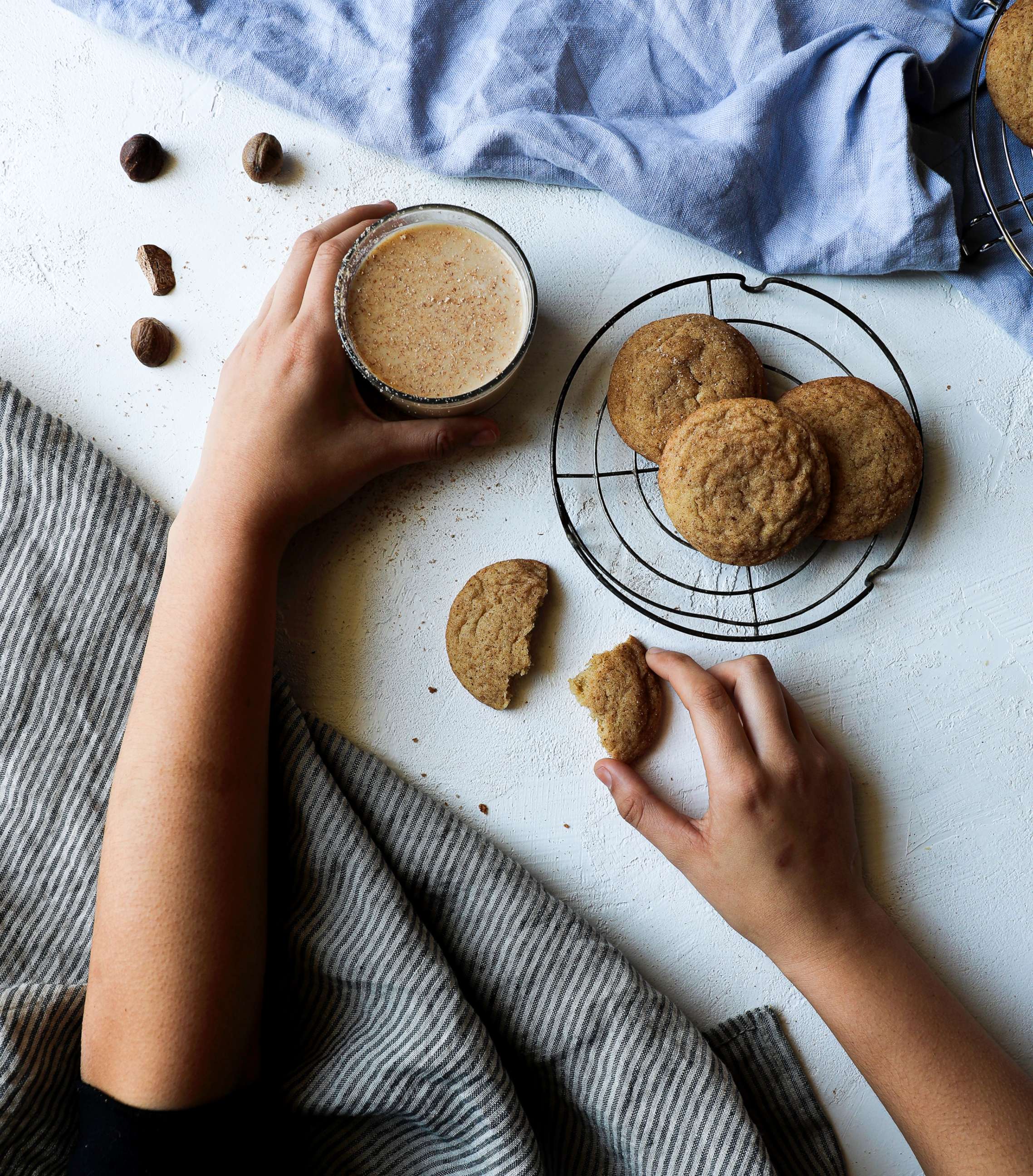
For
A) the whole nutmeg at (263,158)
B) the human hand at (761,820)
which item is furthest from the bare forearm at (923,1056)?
the whole nutmeg at (263,158)

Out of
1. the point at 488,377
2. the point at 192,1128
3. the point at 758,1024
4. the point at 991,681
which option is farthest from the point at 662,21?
the point at 192,1128

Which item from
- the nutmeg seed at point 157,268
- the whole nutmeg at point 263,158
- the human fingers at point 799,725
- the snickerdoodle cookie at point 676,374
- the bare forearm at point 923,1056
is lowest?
the bare forearm at point 923,1056

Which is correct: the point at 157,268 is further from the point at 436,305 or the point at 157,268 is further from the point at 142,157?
the point at 436,305

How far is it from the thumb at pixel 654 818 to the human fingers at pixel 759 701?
14 cm

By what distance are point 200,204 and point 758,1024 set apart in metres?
1.38

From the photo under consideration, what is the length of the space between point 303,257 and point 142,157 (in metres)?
0.31

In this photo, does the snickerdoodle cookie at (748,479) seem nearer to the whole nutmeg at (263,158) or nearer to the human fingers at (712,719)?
the human fingers at (712,719)

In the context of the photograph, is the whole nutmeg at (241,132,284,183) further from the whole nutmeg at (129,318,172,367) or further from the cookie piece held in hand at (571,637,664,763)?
the cookie piece held in hand at (571,637,664,763)

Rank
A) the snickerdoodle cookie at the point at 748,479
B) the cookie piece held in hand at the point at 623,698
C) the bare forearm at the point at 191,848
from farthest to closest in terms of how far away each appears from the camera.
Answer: the cookie piece held in hand at the point at 623,698 < the snickerdoodle cookie at the point at 748,479 < the bare forearm at the point at 191,848

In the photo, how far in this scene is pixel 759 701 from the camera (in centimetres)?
119

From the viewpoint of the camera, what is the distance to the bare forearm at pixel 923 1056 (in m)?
1.07

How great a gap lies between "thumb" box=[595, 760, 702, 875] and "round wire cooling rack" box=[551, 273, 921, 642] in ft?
0.71

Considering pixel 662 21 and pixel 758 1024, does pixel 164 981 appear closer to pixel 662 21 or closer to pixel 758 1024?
pixel 758 1024

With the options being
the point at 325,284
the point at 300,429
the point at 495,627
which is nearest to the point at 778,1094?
the point at 495,627
